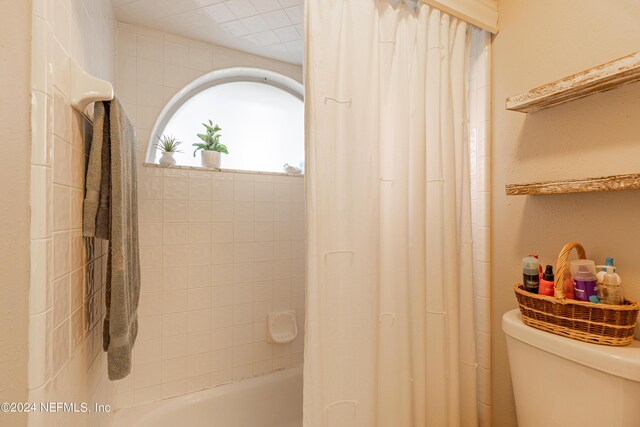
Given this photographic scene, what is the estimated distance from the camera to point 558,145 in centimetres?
102

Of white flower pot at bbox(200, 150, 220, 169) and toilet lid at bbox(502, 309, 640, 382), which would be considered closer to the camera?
toilet lid at bbox(502, 309, 640, 382)

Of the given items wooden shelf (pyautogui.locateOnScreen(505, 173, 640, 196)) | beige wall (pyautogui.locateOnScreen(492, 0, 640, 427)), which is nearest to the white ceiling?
beige wall (pyautogui.locateOnScreen(492, 0, 640, 427))

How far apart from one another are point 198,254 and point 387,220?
116cm

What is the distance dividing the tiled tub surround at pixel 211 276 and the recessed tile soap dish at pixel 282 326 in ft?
0.14

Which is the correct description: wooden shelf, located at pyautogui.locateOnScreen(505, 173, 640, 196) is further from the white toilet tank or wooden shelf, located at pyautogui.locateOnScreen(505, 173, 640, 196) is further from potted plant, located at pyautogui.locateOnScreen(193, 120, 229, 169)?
potted plant, located at pyautogui.locateOnScreen(193, 120, 229, 169)

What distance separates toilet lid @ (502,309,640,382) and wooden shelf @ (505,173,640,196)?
1.39 feet

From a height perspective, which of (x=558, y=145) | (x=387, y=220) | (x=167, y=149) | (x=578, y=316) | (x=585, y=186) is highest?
(x=167, y=149)

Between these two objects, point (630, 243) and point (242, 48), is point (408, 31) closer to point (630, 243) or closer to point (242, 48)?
point (630, 243)

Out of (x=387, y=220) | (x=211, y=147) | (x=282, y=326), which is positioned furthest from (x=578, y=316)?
(x=211, y=147)

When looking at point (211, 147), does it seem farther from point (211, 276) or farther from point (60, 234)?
point (60, 234)

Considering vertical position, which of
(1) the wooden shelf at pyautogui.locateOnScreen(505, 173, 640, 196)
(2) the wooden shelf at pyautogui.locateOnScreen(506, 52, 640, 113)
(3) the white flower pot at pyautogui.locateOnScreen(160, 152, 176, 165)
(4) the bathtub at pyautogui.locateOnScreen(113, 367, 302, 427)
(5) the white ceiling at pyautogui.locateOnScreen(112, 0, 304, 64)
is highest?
(5) the white ceiling at pyautogui.locateOnScreen(112, 0, 304, 64)

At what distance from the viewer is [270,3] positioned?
56.2 inches

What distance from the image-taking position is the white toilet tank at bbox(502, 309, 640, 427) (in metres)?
→ 0.69

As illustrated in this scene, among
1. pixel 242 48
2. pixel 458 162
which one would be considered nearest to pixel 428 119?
pixel 458 162
